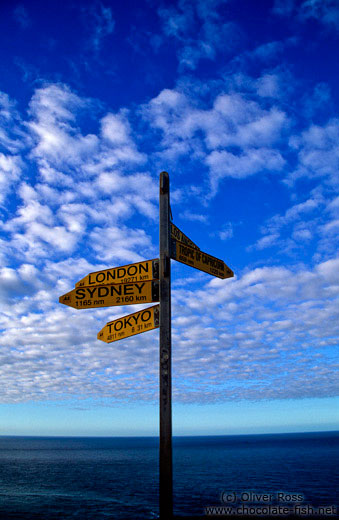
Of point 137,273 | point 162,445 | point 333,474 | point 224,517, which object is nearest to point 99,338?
point 137,273

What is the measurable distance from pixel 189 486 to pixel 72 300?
1709 inches

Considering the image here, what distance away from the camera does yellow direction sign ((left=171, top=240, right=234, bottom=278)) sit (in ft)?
21.0

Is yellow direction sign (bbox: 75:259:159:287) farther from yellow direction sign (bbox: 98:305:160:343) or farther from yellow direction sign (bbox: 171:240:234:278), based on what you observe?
yellow direction sign (bbox: 98:305:160:343)

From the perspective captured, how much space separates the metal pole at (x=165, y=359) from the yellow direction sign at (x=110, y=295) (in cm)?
31

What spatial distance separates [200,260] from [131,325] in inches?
68.8

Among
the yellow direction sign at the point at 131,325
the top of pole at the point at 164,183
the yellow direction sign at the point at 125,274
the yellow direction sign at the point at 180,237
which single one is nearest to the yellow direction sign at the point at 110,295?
the yellow direction sign at the point at 125,274

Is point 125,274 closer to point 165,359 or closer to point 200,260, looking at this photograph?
point 200,260

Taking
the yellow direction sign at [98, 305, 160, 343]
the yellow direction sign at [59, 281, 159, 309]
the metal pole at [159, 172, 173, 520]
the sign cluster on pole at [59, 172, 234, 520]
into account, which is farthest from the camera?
the yellow direction sign at [59, 281, 159, 309]

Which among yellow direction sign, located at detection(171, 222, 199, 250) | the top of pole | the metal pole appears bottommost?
the metal pole

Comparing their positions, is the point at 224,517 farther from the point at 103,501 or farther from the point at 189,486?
the point at 189,486

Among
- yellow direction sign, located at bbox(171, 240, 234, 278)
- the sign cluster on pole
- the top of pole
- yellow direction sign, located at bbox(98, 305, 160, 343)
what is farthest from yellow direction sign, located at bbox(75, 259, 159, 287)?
the top of pole

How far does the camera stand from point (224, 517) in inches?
232

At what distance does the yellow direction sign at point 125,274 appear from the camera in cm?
624

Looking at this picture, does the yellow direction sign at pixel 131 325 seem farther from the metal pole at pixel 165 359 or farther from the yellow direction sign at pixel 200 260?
the yellow direction sign at pixel 200 260
